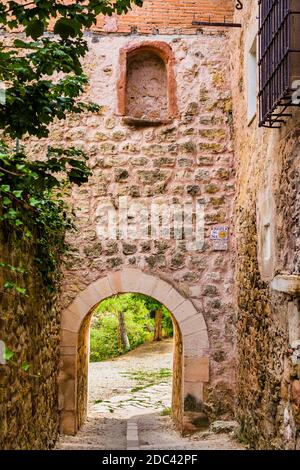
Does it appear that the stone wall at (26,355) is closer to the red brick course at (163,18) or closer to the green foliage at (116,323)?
the red brick course at (163,18)

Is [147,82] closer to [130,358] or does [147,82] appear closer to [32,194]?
[32,194]

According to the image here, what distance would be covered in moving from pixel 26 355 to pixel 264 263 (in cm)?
211

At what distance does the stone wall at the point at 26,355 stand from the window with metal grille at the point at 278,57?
6.41 ft

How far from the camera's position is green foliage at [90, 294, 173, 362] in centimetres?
1675

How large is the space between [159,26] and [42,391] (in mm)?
4451

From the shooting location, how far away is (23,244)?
4129mm

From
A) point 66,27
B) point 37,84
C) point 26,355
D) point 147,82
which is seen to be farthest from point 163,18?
point 26,355

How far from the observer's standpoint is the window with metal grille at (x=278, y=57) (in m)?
3.67

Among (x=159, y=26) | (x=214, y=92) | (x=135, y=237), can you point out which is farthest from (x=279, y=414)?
(x=159, y=26)

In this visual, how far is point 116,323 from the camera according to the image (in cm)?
1766

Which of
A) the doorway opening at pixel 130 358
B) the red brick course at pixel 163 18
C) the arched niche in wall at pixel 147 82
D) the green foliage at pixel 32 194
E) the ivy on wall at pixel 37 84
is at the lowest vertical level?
the doorway opening at pixel 130 358

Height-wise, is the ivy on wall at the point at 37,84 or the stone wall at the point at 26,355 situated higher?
the ivy on wall at the point at 37,84

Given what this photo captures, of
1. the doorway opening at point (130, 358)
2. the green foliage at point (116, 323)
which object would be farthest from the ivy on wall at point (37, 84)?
the green foliage at point (116, 323)
